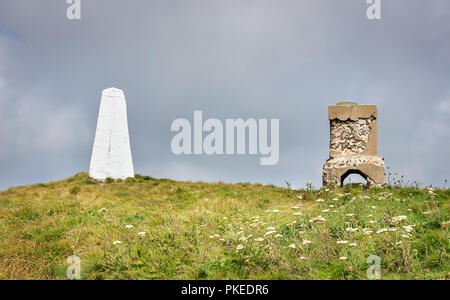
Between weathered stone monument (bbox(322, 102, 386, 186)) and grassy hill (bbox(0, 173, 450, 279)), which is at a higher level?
weathered stone monument (bbox(322, 102, 386, 186))

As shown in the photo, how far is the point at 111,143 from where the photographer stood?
16.5 meters

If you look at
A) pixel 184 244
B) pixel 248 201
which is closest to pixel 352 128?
pixel 248 201

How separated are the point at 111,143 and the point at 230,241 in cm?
1174

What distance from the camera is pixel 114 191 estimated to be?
44.1ft

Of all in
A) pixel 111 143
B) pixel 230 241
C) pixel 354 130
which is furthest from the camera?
pixel 111 143

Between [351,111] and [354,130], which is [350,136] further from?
[351,111]

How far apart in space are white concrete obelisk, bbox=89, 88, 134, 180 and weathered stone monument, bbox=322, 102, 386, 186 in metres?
9.34

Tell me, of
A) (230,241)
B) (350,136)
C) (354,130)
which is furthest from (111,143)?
(230,241)

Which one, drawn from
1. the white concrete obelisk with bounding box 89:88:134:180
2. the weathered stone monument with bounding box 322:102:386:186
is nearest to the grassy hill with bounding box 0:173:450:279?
the weathered stone monument with bounding box 322:102:386:186

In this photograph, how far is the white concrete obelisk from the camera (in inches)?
644

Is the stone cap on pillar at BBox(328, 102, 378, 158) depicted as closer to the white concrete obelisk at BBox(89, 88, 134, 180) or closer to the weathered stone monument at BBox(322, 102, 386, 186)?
the weathered stone monument at BBox(322, 102, 386, 186)

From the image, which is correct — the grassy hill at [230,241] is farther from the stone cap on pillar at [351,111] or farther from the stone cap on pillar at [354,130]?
the stone cap on pillar at [351,111]

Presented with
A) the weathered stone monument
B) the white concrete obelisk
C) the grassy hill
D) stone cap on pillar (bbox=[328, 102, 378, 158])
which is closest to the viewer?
the grassy hill
